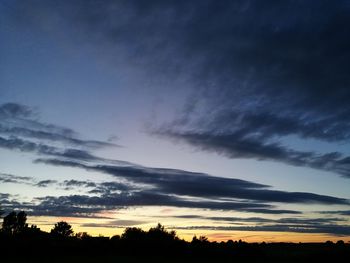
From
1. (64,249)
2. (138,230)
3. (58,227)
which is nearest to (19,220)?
(58,227)

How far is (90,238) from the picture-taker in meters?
50.5

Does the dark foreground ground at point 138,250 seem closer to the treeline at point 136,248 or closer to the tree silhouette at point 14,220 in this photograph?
the treeline at point 136,248

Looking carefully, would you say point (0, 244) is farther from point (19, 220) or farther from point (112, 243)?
point (19, 220)

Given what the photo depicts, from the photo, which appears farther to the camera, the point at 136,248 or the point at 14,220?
the point at 14,220

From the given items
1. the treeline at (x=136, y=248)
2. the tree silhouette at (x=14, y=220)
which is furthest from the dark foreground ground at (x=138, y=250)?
the tree silhouette at (x=14, y=220)

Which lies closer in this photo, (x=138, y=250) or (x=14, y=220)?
(x=138, y=250)

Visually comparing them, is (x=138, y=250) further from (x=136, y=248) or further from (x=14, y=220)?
(x=14, y=220)

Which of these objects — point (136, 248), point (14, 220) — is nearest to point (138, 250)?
point (136, 248)

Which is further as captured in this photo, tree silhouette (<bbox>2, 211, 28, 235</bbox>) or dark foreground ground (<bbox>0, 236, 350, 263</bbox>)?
tree silhouette (<bbox>2, 211, 28, 235</bbox>)

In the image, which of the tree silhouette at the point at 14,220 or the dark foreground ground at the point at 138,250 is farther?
the tree silhouette at the point at 14,220

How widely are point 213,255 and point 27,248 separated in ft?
71.6

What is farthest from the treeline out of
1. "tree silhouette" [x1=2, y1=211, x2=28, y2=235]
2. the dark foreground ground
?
"tree silhouette" [x1=2, y1=211, x2=28, y2=235]

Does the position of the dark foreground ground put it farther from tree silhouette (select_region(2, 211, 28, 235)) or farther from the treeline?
tree silhouette (select_region(2, 211, 28, 235))

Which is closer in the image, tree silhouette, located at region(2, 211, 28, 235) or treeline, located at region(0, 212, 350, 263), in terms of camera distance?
treeline, located at region(0, 212, 350, 263)
